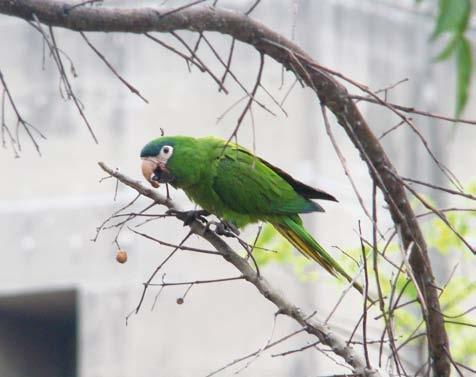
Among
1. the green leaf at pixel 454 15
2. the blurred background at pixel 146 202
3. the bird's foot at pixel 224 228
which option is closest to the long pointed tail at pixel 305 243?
the bird's foot at pixel 224 228

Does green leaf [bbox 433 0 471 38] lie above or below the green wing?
above

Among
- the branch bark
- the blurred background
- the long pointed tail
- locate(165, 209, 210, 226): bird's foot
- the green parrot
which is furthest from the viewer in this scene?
the blurred background

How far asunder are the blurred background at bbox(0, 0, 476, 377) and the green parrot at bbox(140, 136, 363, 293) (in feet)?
12.6

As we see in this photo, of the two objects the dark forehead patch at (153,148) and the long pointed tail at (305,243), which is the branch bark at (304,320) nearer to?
the long pointed tail at (305,243)

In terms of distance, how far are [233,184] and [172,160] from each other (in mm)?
240

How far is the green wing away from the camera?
3.40 m

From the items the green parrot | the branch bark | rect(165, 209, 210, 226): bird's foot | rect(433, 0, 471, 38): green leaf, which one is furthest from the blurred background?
the branch bark

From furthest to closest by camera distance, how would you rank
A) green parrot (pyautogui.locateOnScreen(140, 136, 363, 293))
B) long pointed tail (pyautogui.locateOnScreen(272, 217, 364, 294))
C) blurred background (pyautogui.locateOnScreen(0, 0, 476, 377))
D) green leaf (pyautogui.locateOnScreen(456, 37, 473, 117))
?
blurred background (pyautogui.locateOnScreen(0, 0, 476, 377))
green parrot (pyautogui.locateOnScreen(140, 136, 363, 293))
long pointed tail (pyautogui.locateOnScreen(272, 217, 364, 294))
green leaf (pyautogui.locateOnScreen(456, 37, 473, 117))

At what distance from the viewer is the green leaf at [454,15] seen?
267 centimetres

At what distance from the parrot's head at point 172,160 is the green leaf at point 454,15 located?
3.25 feet

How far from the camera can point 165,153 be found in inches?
131

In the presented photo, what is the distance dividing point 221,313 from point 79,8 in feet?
18.0

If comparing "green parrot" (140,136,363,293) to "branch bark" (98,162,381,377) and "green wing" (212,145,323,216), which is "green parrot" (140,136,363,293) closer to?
"green wing" (212,145,323,216)

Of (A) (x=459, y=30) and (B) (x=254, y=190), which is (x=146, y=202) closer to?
(B) (x=254, y=190)
